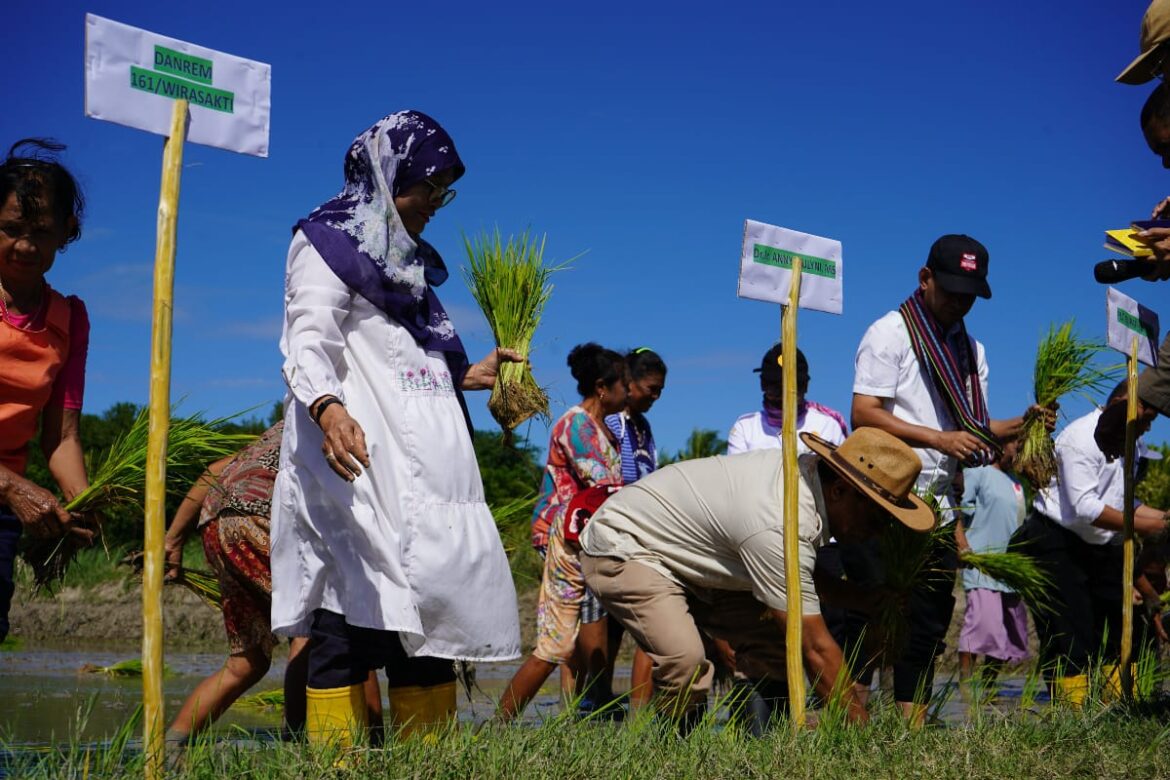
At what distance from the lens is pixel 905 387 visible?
4.83 m

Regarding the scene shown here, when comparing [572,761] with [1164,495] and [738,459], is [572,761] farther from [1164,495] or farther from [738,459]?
[1164,495]

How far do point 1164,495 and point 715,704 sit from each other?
7.03 metres

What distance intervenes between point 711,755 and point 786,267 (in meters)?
1.68

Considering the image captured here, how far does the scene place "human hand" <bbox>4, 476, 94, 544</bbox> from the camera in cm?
332

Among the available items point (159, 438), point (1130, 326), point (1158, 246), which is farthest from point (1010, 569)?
point (159, 438)

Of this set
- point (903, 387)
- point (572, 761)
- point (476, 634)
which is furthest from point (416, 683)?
point (903, 387)

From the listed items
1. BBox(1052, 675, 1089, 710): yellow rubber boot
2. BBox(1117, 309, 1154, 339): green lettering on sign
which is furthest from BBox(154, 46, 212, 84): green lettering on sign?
BBox(1117, 309, 1154, 339): green lettering on sign

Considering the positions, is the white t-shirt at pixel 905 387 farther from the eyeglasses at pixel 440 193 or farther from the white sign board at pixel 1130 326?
the eyeglasses at pixel 440 193

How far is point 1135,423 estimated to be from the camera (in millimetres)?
5141

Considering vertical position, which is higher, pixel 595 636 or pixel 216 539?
pixel 216 539

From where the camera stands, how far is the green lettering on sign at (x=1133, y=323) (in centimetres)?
540

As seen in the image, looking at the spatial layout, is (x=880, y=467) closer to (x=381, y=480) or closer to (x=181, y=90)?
(x=381, y=480)

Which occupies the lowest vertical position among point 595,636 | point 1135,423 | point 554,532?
point 595,636

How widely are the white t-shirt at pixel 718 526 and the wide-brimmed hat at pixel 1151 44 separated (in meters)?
1.53
